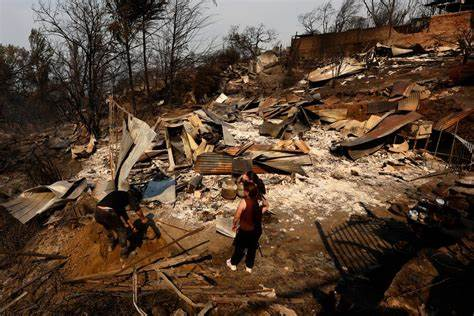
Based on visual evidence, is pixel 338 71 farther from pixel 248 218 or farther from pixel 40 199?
pixel 40 199

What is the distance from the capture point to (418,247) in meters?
4.25

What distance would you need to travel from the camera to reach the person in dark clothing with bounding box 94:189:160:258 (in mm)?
3811

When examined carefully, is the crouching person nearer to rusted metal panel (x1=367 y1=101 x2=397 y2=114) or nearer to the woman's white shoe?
the woman's white shoe

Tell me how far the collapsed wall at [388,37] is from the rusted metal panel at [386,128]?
10736 millimetres

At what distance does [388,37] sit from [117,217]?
21472mm

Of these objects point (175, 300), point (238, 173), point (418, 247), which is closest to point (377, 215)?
point (418, 247)

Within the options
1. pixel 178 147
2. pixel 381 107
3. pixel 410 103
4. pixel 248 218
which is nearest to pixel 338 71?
pixel 381 107

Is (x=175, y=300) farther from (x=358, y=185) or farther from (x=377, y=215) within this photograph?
(x=358, y=185)

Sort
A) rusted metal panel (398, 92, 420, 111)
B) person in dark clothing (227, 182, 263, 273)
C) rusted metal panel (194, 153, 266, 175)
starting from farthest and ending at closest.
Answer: rusted metal panel (398, 92, 420, 111) → rusted metal panel (194, 153, 266, 175) → person in dark clothing (227, 182, 263, 273)

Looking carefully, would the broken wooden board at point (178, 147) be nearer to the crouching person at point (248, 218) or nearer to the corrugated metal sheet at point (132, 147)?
the corrugated metal sheet at point (132, 147)

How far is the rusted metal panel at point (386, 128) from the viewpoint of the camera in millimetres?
8016

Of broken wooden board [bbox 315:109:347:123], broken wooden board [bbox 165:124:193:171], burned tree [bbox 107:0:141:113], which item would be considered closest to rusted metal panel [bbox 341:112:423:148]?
broken wooden board [bbox 315:109:347:123]

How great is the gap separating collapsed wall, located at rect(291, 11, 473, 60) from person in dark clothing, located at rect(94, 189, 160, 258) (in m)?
19.0

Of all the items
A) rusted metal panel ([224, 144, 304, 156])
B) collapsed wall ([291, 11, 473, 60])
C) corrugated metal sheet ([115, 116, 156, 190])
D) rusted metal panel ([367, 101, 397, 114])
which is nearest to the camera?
corrugated metal sheet ([115, 116, 156, 190])
